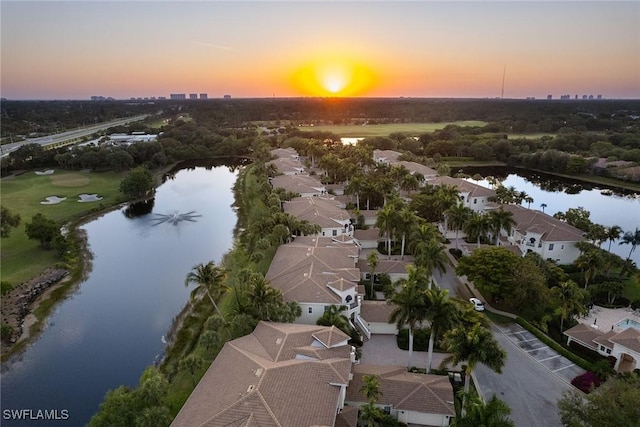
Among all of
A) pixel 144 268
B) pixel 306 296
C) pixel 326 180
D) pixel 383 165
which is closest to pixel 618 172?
Answer: pixel 383 165

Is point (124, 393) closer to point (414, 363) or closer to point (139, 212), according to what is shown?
point (414, 363)

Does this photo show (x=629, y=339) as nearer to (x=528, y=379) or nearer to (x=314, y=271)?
(x=528, y=379)

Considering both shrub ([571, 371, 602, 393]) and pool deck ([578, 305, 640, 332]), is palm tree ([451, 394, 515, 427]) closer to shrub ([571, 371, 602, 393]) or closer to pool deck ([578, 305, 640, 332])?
shrub ([571, 371, 602, 393])

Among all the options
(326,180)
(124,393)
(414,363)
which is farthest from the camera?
(326,180)

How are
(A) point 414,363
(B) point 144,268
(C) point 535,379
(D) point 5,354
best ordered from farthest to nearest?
1. (B) point 144,268
2. (D) point 5,354
3. (A) point 414,363
4. (C) point 535,379

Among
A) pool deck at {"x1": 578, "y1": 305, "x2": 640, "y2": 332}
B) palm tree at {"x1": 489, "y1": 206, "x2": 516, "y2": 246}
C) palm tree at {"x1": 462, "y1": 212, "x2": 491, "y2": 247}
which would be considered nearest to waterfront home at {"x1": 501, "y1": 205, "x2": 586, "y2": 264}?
palm tree at {"x1": 489, "y1": 206, "x2": 516, "y2": 246}

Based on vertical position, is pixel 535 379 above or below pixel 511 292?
below
